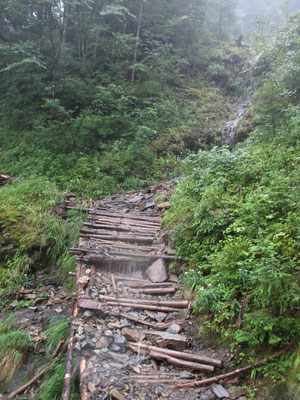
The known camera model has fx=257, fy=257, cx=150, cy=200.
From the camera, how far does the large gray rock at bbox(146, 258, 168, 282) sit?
514 centimetres

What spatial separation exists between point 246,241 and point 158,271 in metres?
2.07

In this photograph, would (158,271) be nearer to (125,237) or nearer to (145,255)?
(145,255)

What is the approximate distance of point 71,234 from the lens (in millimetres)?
7141

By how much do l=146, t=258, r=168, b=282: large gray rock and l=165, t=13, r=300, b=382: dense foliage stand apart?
530 mm

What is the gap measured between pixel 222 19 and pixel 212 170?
26.0m

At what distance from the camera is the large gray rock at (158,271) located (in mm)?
5136

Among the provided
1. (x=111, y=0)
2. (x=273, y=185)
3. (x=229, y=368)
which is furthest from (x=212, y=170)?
(x=111, y=0)

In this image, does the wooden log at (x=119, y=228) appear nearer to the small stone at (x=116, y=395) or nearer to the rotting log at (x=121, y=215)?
the rotting log at (x=121, y=215)

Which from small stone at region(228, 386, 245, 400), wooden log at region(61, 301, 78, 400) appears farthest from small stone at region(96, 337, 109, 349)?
small stone at region(228, 386, 245, 400)

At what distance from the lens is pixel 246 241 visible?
3.80 metres

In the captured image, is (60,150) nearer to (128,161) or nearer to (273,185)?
(128,161)

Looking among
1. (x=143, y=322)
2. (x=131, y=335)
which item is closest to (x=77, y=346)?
(x=131, y=335)

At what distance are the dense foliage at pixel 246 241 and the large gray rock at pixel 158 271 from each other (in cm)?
53

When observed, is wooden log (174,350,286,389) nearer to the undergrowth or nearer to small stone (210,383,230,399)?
small stone (210,383,230,399)
